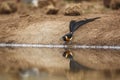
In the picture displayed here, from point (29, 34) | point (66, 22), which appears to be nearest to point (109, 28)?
point (66, 22)

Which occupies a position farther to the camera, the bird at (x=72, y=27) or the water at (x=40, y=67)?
A: the bird at (x=72, y=27)

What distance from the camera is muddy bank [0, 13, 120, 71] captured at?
74.7ft

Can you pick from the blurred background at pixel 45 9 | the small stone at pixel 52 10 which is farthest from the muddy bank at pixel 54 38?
the small stone at pixel 52 10

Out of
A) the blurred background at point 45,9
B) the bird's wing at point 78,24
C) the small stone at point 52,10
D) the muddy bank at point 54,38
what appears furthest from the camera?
the small stone at point 52,10

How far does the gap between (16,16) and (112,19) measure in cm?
675

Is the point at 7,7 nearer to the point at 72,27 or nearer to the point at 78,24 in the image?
the point at 72,27

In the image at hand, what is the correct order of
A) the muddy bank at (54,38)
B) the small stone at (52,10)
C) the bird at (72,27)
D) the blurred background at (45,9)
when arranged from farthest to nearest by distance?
the small stone at (52,10) < the blurred background at (45,9) < the bird at (72,27) < the muddy bank at (54,38)

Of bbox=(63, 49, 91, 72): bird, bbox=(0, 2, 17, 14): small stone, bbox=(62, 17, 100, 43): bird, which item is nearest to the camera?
bbox=(63, 49, 91, 72): bird

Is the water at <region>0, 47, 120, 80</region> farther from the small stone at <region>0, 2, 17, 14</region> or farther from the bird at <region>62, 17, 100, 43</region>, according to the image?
the small stone at <region>0, 2, 17, 14</region>

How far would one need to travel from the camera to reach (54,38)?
28016 millimetres

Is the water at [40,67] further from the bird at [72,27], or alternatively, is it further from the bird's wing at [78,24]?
the bird's wing at [78,24]

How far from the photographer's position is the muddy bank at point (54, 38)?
22.8m

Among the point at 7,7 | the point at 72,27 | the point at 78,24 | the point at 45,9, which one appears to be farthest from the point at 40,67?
the point at 7,7

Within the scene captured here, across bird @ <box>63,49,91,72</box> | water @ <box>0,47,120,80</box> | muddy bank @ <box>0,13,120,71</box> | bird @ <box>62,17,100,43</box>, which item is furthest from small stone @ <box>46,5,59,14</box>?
bird @ <box>63,49,91,72</box>
